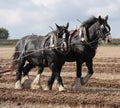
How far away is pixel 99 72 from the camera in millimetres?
21031

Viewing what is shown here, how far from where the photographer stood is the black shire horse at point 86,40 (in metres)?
13.9

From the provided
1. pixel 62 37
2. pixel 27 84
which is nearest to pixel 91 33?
pixel 62 37

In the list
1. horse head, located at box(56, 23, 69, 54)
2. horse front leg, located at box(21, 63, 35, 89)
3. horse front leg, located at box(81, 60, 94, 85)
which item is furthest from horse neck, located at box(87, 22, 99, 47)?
horse front leg, located at box(21, 63, 35, 89)

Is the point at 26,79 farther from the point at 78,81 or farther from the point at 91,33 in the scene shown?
the point at 91,33

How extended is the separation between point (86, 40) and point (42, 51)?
Answer: 1361 mm

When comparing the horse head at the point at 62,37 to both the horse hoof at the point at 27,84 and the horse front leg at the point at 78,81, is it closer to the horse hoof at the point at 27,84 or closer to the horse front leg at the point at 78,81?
the horse front leg at the point at 78,81

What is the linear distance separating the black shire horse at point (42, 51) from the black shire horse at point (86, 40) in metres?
0.59

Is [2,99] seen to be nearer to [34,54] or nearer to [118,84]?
[34,54]

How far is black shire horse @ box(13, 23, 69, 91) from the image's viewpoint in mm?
13555

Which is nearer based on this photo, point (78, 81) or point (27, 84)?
point (78, 81)

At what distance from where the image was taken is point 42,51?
14.1 m

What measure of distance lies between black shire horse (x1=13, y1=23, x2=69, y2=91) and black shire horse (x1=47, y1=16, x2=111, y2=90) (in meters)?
0.59

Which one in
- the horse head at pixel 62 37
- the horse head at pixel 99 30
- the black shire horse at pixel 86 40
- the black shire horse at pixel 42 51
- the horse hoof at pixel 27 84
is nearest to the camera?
the horse head at pixel 62 37

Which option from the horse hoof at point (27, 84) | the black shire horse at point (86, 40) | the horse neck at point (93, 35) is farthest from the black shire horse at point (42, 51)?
the horse neck at point (93, 35)
